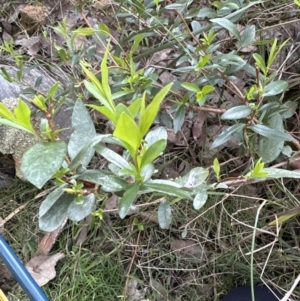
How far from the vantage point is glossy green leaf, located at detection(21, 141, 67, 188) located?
19.2 inches

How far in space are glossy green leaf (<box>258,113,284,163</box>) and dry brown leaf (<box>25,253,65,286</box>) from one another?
27.5 inches

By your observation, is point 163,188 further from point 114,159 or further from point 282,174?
point 282,174

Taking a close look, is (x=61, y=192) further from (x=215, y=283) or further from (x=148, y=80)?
(x=215, y=283)

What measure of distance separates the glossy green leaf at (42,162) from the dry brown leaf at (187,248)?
0.77 m

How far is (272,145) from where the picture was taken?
0.89 metres

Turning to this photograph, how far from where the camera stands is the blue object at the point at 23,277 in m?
0.92

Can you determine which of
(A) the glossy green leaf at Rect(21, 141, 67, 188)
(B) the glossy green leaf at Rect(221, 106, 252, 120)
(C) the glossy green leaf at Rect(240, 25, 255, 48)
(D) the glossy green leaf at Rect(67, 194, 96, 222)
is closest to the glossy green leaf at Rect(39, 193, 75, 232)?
(D) the glossy green leaf at Rect(67, 194, 96, 222)

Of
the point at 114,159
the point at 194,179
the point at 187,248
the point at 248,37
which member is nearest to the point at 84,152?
the point at 114,159

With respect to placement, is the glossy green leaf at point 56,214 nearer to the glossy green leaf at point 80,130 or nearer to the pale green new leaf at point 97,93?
the glossy green leaf at point 80,130

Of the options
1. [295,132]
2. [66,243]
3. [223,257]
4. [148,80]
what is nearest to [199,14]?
[148,80]

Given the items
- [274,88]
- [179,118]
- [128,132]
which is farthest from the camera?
[179,118]

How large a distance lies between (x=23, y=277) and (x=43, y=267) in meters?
0.35

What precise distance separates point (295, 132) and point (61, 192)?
64 cm

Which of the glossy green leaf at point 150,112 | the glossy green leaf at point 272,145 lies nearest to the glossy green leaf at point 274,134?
the glossy green leaf at point 272,145
